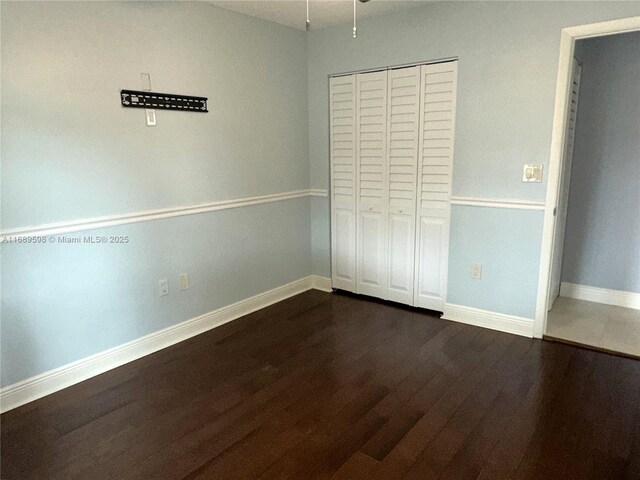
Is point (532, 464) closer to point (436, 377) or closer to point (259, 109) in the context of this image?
point (436, 377)

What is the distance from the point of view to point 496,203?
3.07 m

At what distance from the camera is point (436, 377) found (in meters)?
2.59

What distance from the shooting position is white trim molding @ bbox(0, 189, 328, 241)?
231cm

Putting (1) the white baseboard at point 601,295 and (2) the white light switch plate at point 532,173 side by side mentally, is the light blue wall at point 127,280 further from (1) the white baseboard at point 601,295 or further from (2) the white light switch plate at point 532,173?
(1) the white baseboard at point 601,295

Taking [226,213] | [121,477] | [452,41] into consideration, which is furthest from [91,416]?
[452,41]

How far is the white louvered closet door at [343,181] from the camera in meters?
3.72

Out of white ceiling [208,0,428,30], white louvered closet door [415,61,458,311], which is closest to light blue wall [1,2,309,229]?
white ceiling [208,0,428,30]

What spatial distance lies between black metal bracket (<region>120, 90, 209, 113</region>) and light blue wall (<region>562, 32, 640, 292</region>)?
2905mm

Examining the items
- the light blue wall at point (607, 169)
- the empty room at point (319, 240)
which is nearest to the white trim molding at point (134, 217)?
the empty room at point (319, 240)

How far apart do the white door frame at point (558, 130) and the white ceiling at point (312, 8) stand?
1.05 m

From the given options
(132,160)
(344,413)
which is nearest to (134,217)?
(132,160)

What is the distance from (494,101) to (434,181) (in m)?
0.70

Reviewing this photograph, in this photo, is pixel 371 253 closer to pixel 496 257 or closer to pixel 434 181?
pixel 434 181

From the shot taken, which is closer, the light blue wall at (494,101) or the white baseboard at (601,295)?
the light blue wall at (494,101)
